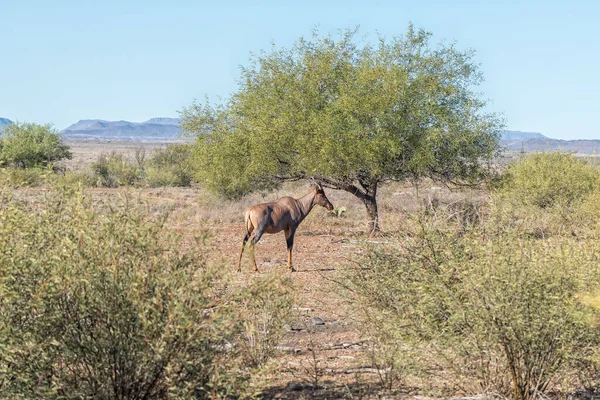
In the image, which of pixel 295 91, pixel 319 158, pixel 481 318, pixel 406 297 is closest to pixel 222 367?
pixel 481 318

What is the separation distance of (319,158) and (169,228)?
48.1ft

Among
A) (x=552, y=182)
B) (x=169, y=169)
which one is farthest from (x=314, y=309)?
(x=169, y=169)

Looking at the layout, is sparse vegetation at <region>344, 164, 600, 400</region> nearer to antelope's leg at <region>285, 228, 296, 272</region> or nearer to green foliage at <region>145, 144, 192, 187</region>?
antelope's leg at <region>285, 228, 296, 272</region>

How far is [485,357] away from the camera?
684 centimetres

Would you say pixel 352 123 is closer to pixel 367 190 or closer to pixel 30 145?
pixel 367 190

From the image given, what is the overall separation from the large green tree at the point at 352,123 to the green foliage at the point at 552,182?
2698mm

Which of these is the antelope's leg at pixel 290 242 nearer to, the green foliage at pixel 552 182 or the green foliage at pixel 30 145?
the green foliage at pixel 552 182

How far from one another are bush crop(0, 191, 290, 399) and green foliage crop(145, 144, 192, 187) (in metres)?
34.8

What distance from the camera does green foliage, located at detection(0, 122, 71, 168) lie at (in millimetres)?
40094

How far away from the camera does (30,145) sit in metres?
41.1

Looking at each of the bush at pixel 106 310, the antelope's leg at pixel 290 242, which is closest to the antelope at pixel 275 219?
the antelope's leg at pixel 290 242

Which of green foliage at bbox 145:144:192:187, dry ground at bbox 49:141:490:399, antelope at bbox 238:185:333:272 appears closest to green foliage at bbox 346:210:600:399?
dry ground at bbox 49:141:490:399

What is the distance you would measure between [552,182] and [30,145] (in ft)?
89.6

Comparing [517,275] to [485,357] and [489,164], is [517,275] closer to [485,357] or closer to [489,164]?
[485,357]
